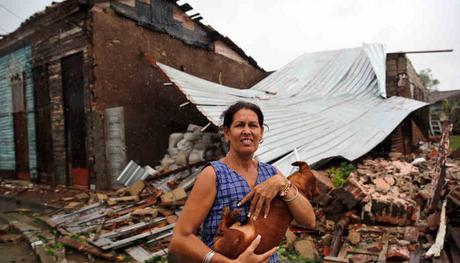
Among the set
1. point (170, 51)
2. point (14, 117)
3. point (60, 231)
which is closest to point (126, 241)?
point (60, 231)

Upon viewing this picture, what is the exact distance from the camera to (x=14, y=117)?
1130 centimetres

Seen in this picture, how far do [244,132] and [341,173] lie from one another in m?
4.84

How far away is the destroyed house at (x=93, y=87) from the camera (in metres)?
Answer: 8.35

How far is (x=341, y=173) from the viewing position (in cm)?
591

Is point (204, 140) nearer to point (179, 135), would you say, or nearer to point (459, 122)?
point (179, 135)

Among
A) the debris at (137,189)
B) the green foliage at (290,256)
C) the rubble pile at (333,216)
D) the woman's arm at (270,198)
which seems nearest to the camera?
the woman's arm at (270,198)

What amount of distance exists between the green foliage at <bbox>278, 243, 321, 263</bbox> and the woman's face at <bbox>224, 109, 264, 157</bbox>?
A: 276 centimetres

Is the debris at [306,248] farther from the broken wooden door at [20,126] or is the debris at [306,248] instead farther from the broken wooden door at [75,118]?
the broken wooden door at [20,126]

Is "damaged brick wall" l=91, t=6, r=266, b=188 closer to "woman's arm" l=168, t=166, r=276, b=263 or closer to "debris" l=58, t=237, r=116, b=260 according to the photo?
"debris" l=58, t=237, r=116, b=260

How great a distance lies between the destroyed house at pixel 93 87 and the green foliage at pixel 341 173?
4.70m

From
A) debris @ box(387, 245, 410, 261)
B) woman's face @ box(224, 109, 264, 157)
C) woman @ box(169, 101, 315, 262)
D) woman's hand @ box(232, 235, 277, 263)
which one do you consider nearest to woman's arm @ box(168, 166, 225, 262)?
woman @ box(169, 101, 315, 262)

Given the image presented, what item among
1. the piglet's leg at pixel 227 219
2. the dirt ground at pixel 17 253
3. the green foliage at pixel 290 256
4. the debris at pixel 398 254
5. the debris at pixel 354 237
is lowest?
the dirt ground at pixel 17 253

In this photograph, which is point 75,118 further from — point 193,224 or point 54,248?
point 193,224

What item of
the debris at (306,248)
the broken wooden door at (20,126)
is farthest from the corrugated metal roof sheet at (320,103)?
the broken wooden door at (20,126)
